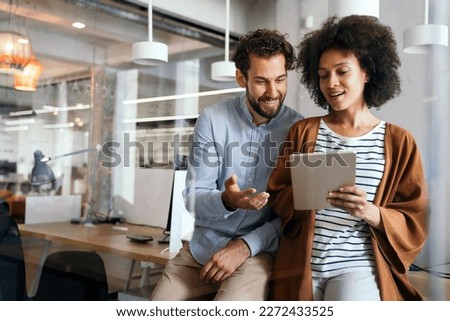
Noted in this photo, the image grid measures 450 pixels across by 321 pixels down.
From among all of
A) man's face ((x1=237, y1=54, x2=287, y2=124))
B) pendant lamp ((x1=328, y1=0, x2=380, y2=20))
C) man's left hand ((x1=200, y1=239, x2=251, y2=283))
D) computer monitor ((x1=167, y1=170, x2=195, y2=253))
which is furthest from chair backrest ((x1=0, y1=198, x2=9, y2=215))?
pendant lamp ((x1=328, y1=0, x2=380, y2=20))

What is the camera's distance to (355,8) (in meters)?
1.13

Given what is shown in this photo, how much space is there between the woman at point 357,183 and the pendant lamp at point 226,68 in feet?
0.56

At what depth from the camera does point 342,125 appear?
1103 mm

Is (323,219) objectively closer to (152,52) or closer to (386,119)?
(386,119)

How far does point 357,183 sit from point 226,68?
1.43 ft

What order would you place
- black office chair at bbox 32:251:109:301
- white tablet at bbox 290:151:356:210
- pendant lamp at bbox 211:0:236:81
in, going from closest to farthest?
1. white tablet at bbox 290:151:356:210
2. pendant lamp at bbox 211:0:236:81
3. black office chair at bbox 32:251:109:301

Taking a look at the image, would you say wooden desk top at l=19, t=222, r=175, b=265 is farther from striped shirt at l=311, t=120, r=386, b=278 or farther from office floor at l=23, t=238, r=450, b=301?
striped shirt at l=311, t=120, r=386, b=278

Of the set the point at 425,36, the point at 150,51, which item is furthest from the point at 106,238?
the point at 425,36

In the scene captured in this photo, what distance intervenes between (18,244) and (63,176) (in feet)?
0.83

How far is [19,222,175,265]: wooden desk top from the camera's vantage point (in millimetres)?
1171

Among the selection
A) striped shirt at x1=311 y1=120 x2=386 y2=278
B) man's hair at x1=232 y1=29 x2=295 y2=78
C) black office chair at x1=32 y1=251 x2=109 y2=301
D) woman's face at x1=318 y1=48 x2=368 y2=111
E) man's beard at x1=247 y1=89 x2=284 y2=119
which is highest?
man's hair at x1=232 y1=29 x2=295 y2=78

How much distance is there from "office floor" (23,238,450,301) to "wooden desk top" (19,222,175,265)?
2 centimetres

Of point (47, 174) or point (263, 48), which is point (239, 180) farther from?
point (47, 174)
